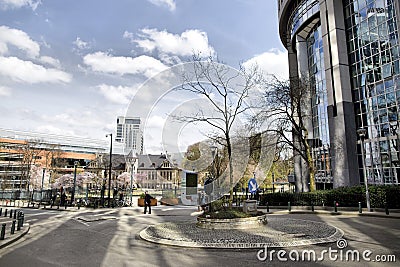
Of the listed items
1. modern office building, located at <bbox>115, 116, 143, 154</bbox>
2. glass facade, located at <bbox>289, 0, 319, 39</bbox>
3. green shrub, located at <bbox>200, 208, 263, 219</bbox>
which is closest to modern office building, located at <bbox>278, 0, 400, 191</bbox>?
glass facade, located at <bbox>289, 0, 319, 39</bbox>

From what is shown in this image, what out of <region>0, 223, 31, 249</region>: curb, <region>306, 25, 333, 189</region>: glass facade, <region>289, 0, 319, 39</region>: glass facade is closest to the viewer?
<region>0, 223, 31, 249</region>: curb

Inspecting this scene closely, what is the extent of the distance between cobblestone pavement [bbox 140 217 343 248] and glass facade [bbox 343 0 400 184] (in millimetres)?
21558

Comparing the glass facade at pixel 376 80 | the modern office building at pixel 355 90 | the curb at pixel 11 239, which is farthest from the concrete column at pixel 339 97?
the curb at pixel 11 239

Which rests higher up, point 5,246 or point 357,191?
point 357,191

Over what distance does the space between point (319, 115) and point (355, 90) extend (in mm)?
5891

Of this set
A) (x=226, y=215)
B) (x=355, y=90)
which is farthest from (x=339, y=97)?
(x=226, y=215)

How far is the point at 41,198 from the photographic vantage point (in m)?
39.9

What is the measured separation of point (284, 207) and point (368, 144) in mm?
13597

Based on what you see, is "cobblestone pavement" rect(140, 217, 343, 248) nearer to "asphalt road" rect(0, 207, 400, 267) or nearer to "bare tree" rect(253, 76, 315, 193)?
"asphalt road" rect(0, 207, 400, 267)

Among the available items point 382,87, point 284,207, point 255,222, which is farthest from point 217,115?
point 382,87

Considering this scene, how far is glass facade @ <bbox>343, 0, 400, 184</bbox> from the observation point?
2970 cm

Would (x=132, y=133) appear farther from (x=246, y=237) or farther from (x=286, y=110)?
(x=286, y=110)

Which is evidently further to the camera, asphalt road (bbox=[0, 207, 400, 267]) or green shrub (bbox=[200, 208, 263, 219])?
green shrub (bbox=[200, 208, 263, 219])

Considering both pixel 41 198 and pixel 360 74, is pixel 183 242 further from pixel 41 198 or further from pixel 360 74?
pixel 41 198
